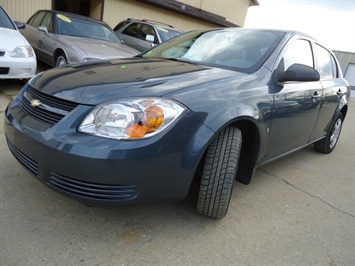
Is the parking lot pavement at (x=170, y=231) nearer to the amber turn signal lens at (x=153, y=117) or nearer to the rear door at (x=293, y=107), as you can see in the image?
the rear door at (x=293, y=107)

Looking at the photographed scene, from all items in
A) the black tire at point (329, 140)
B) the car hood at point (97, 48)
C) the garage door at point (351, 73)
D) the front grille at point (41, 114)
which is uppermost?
the front grille at point (41, 114)

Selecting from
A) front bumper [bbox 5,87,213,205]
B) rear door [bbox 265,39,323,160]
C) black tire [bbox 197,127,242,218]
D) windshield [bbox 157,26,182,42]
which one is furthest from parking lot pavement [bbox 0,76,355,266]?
windshield [bbox 157,26,182,42]

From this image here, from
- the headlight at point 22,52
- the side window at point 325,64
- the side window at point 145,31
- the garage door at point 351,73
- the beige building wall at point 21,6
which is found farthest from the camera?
the garage door at point 351,73

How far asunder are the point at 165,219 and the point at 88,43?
434 cm

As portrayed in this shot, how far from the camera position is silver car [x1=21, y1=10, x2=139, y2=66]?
5.11 m

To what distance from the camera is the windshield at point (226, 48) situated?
2529mm

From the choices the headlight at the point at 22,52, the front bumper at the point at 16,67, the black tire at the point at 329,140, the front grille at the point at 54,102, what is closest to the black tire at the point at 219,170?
the front grille at the point at 54,102

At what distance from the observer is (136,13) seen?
11797 millimetres

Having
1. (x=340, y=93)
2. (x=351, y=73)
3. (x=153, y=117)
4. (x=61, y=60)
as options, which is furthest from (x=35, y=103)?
(x=351, y=73)

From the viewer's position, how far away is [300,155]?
4246mm

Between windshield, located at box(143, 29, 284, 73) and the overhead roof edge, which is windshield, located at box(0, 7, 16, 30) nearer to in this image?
windshield, located at box(143, 29, 284, 73)

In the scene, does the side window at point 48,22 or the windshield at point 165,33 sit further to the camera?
the windshield at point 165,33

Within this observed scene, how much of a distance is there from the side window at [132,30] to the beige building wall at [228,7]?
6.12 meters

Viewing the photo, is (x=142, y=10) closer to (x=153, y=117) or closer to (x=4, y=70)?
(x=4, y=70)
